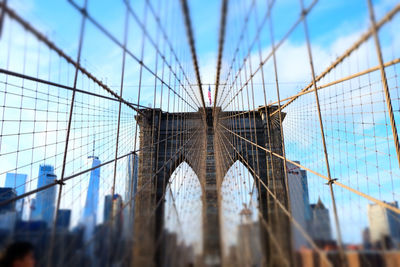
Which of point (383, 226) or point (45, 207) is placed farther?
point (45, 207)

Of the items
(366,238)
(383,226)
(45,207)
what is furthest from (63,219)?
(383,226)

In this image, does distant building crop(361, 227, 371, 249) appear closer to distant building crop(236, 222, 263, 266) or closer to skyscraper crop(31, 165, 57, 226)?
distant building crop(236, 222, 263, 266)

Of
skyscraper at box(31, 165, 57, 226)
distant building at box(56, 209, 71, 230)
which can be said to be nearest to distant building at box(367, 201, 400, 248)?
distant building at box(56, 209, 71, 230)

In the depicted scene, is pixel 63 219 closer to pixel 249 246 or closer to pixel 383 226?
pixel 249 246

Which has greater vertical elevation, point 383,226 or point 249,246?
point 383,226

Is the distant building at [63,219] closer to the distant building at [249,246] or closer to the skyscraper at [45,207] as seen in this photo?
the skyscraper at [45,207]

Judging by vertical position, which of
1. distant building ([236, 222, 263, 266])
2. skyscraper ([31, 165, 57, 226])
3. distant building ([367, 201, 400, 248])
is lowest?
distant building ([236, 222, 263, 266])

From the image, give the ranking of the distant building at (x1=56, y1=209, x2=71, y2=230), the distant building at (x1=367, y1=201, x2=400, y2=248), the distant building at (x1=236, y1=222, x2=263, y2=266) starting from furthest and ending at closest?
the distant building at (x1=56, y1=209, x2=71, y2=230), the distant building at (x1=236, y1=222, x2=263, y2=266), the distant building at (x1=367, y1=201, x2=400, y2=248)
